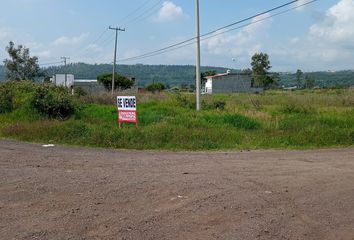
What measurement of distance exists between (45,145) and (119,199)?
9.34m

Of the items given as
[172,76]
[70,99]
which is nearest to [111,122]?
→ [70,99]

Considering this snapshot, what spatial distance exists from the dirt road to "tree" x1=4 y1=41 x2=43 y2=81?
7053cm

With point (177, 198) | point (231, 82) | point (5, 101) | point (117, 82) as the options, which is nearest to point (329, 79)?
point (231, 82)

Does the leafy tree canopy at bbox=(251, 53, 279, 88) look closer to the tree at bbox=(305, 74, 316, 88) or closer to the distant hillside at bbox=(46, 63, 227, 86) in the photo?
the tree at bbox=(305, 74, 316, 88)

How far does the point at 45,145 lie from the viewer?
52.3ft

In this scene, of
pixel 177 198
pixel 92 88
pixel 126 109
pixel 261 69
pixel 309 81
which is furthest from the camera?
pixel 309 81

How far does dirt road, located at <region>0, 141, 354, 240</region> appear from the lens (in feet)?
19.0

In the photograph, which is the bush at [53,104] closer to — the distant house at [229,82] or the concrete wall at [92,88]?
the concrete wall at [92,88]

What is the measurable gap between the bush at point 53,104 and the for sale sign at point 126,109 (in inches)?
202

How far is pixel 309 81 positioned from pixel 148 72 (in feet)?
210

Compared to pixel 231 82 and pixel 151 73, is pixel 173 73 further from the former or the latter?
pixel 231 82

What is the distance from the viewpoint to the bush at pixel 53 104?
22.2 metres

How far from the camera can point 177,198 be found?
743cm

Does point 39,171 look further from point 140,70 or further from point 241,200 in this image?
point 140,70
